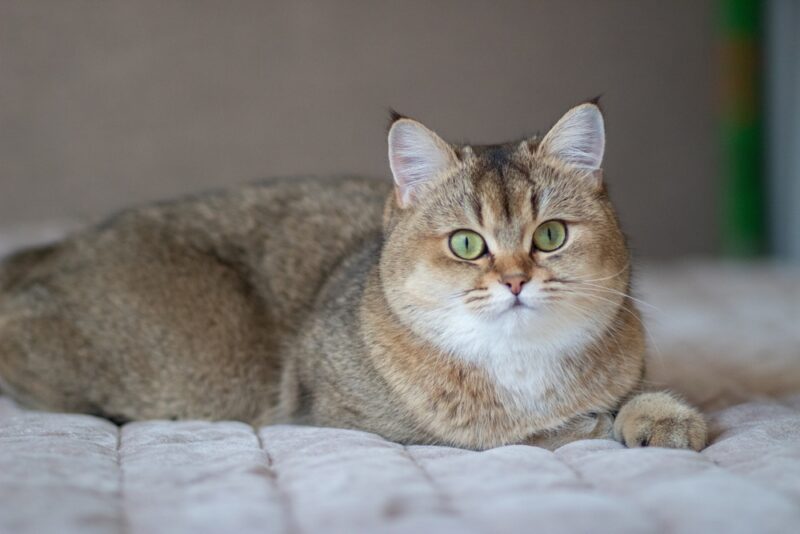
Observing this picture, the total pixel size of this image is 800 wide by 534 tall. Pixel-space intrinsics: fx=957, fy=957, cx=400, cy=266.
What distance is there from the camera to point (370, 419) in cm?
223

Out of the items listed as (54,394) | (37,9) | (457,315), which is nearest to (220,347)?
(54,394)

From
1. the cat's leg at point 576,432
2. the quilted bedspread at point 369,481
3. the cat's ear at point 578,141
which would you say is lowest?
the cat's leg at point 576,432

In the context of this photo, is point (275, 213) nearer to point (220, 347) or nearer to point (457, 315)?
point (220, 347)

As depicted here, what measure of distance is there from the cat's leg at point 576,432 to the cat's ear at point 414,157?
629 millimetres

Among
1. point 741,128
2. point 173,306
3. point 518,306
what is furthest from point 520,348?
point 741,128

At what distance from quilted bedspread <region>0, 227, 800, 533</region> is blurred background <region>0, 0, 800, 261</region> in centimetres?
259

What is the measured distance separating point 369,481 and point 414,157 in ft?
2.92

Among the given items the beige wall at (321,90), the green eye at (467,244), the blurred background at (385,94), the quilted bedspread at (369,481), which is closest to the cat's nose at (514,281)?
the green eye at (467,244)

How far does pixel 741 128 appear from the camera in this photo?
19.6ft

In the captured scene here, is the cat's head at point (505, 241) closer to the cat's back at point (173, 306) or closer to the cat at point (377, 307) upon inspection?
the cat at point (377, 307)

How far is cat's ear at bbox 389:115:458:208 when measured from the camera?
7.25ft

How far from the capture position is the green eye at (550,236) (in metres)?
2.07

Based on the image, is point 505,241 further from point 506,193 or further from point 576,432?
point 576,432

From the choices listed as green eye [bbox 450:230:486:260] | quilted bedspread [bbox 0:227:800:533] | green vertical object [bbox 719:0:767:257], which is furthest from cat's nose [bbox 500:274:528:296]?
green vertical object [bbox 719:0:767:257]
